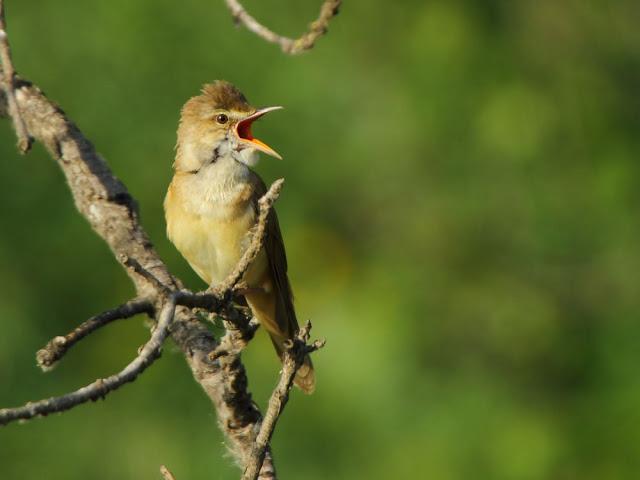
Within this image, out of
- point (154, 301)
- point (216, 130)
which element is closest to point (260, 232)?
point (154, 301)

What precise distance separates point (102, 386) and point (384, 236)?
5.96 meters

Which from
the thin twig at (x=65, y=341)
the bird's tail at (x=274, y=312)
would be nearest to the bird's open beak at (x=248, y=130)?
the bird's tail at (x=274, y=312)

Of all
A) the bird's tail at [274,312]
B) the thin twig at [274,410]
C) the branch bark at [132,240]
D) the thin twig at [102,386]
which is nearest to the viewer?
the thin twig at [102,386]

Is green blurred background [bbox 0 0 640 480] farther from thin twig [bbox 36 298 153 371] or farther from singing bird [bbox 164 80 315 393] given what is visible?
thin twig [bbox 36 298 153 371]

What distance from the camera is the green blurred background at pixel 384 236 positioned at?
7582 millimetres

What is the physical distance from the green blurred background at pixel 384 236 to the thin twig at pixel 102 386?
4.41 meters

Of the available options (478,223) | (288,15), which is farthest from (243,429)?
(288,15)

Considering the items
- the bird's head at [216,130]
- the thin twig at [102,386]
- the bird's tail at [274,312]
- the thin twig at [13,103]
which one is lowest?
the thin twig at [102,386]

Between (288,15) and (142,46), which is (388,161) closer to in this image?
(288,15)

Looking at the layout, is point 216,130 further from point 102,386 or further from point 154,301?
point 102,386

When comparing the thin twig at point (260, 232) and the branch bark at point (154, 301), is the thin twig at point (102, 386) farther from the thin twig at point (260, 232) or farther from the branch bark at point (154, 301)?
the thin twig at point (260, 232)

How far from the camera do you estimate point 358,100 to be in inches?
349

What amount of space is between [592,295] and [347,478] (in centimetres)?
230

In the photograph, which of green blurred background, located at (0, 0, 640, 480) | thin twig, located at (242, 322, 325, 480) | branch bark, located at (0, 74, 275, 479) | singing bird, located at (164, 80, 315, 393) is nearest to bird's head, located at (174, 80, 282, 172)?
singing bird, located at (164, 80, 315, 393)
